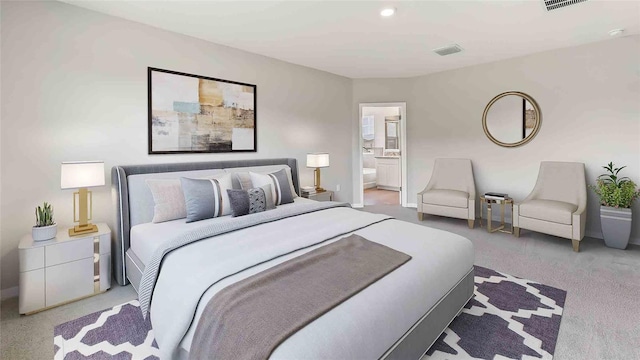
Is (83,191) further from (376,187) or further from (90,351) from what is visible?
(376,187)

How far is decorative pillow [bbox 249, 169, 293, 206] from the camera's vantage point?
10.8 ft

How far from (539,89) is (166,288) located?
5.18 metres

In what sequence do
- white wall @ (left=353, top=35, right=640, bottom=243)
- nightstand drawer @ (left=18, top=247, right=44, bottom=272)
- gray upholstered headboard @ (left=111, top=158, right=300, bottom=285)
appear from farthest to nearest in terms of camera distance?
white wall @ (left=353, top=35, right=640, bottom=243)
gray upholstered headboard @ (left=111, top=158, right=300, bottom=285)
nightstand drawer @ (left=18, top=247, right=44, bottom=272)

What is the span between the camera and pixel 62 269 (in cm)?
228

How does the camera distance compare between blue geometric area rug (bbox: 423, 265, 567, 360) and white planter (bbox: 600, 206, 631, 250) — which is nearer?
blue geometric area rug (bbox: 423, 265, 567, 360)

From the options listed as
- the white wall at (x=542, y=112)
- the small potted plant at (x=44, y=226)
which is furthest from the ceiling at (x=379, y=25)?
the small potted plant at (x=44, y=226)

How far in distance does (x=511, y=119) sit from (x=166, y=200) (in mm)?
4871

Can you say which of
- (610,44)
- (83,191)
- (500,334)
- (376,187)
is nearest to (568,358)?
(500,334)

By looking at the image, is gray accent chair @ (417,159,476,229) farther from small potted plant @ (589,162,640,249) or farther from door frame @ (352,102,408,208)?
small potted plant @ (589,162,640,249)

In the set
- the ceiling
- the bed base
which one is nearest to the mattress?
the bed base

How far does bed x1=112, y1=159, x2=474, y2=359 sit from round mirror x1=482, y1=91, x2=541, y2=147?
127 inches

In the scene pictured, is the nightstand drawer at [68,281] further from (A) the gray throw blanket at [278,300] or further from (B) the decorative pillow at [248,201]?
(A) the gray throw blanket at [278,300]

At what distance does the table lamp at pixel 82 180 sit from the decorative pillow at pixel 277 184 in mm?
1404

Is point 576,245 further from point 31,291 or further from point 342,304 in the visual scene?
point 31,291
